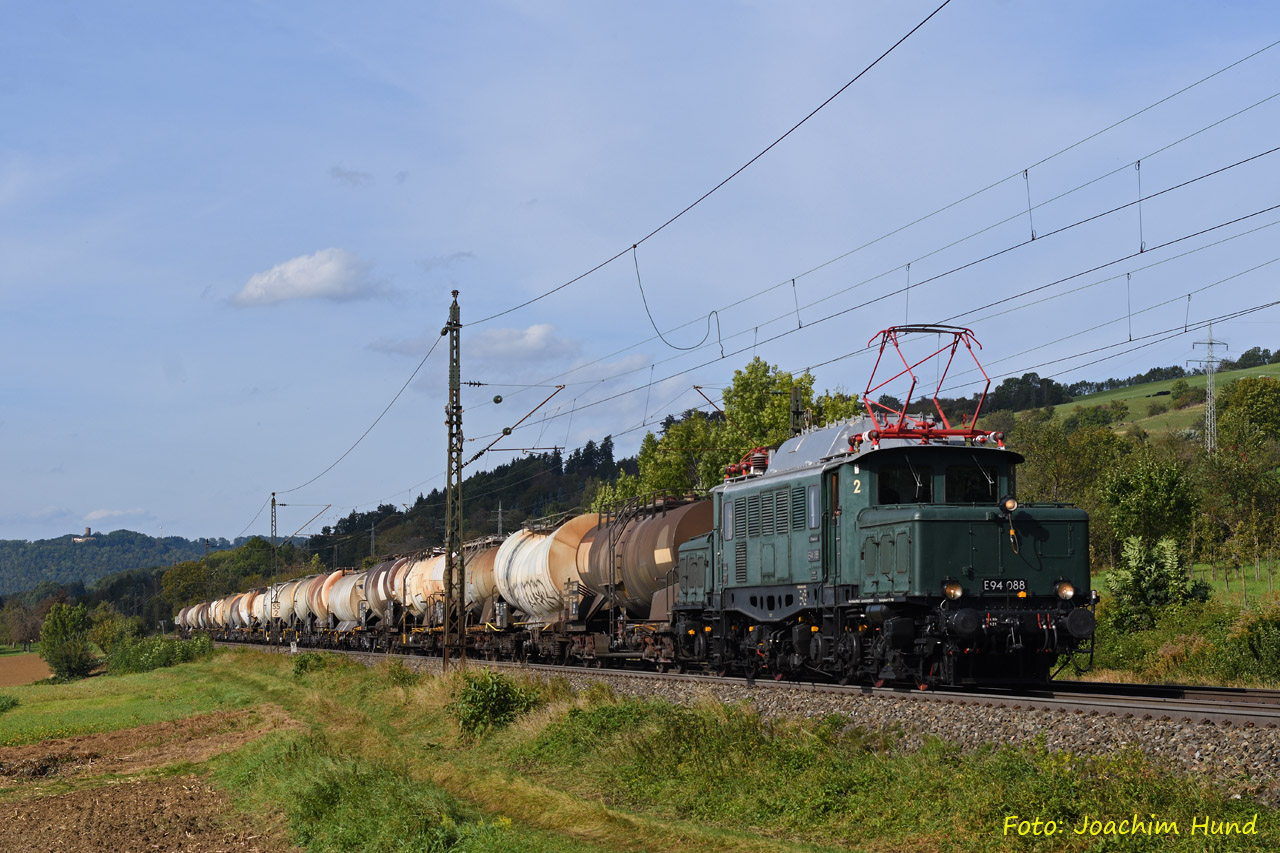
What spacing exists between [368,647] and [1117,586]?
3432cm

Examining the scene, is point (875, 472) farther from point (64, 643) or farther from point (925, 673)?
point (64, 643)

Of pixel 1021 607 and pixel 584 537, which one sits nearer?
pixel 1021 607

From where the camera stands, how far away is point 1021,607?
16.4 meters

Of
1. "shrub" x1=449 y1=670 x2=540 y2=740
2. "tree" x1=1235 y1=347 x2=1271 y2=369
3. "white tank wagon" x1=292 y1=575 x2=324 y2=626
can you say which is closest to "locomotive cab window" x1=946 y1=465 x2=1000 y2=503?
"shrub" x1=449 y1=670 x2=540 y2=740

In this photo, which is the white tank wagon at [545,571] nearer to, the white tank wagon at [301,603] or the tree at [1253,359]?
the white tank wagon at [301,603]

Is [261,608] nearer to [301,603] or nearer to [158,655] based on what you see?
[158,655]

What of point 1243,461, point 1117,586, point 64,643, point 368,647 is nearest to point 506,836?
point 1117,586

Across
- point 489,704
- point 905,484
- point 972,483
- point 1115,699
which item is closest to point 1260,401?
point 972,483

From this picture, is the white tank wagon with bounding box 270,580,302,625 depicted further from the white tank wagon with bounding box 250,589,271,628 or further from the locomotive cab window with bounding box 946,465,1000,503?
the locomotive cab window with bounding box 946,465,1000,503

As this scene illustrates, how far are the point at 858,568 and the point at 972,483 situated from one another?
7.48 ft

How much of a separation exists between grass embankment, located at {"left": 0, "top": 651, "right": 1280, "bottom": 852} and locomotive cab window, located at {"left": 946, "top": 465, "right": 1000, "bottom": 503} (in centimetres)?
467

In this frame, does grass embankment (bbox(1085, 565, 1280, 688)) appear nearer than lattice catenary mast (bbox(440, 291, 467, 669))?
Yes

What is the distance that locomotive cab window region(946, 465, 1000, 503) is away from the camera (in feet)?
58.5

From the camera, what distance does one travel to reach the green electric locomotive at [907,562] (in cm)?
1627
